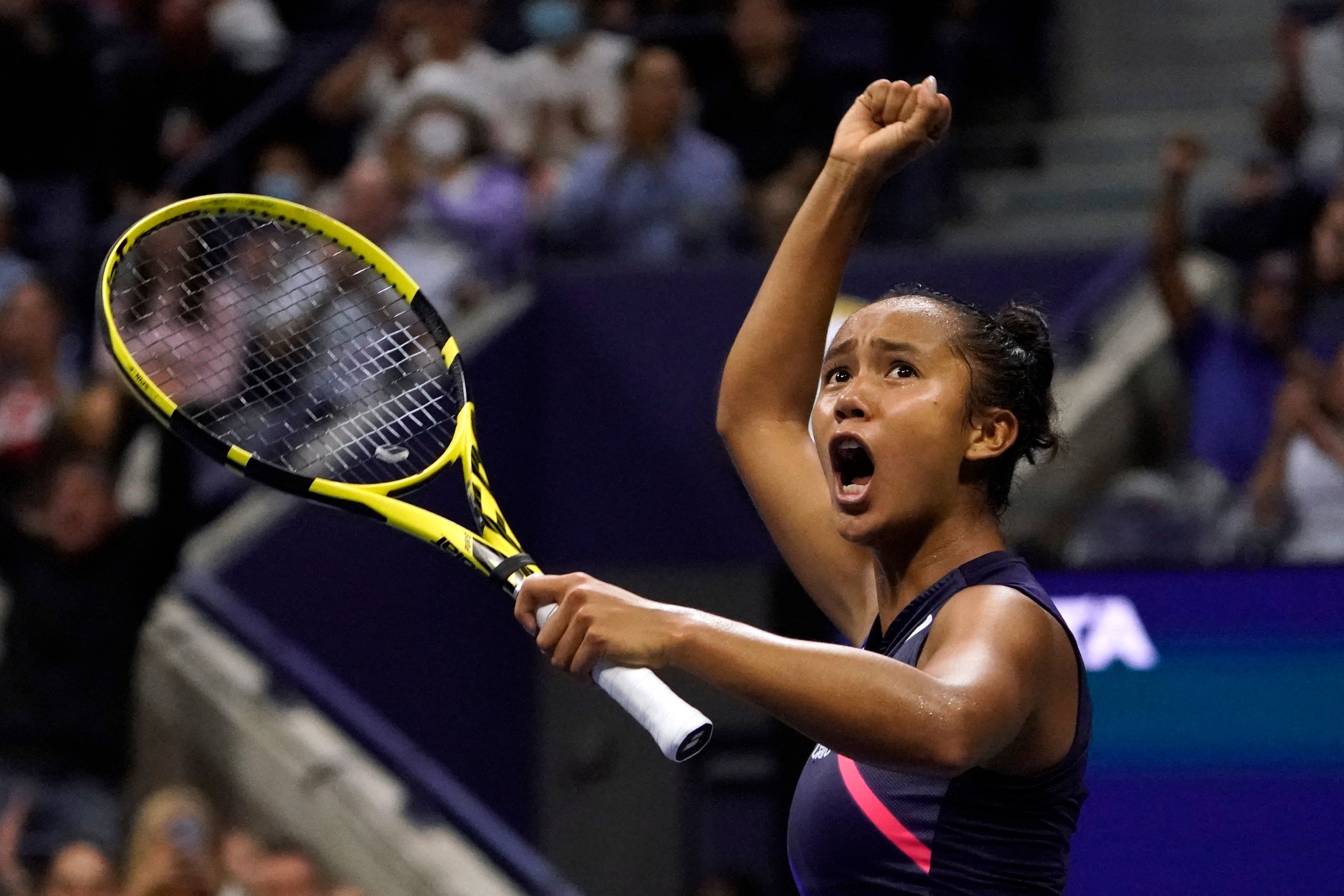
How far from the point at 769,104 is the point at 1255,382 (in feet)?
6.72

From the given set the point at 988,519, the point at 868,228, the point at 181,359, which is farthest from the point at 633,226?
the point at 988,519

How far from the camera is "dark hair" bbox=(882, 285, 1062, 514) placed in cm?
208

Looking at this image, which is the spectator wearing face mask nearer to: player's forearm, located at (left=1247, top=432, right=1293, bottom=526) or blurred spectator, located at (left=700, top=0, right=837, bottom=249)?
blurred spectator, located at (left=700, top=0, right=837, bottom=249)

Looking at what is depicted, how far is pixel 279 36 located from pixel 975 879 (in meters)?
7.54

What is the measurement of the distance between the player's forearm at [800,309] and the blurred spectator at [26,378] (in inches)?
184

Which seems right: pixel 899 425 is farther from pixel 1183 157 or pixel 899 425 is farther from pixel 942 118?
pixel 1183 157

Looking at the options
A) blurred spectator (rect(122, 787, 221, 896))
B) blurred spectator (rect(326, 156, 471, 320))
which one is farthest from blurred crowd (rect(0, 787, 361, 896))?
blurred spectator (rect(326, 156, 471, 320))

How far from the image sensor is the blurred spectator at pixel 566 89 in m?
7.09

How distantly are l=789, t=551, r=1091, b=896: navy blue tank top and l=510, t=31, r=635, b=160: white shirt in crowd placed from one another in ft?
17.2

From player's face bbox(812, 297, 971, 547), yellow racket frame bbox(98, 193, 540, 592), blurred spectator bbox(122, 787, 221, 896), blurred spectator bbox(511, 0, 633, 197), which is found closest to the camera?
player's face bbox(812, 297, 971, 547)

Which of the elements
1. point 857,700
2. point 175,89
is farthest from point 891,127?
point 175,89

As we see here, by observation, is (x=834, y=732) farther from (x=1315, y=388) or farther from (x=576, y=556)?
(x=576, y=556)

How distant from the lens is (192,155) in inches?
322

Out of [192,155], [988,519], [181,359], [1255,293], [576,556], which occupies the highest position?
[988,519]
